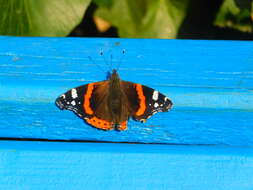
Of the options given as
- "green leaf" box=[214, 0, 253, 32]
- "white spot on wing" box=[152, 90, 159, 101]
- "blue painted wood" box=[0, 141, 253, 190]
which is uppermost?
"green leaf" box=[214, 0, 253, 32]

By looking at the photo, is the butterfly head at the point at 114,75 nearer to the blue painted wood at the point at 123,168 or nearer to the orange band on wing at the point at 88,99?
the orange band on wing at the point at 88,99

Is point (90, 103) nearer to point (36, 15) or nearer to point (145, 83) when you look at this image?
point (145, 83)

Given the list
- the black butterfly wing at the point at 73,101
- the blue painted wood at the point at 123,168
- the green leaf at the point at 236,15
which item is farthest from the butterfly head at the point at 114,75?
the green leaf at the point at 236,15

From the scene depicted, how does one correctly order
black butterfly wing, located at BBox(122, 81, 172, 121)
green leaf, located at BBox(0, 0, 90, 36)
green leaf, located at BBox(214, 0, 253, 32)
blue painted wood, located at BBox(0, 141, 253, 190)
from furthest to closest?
1. green leaf, located at BBox(214, 0, 253, 32)
2. green leaf, located at BBox(0, 0, 90, 36)
3. black butterfly wing, located at BBox(122, 81, 172, 121)
4. blue painted wood, located at BBox(0, 141, 253, 190)

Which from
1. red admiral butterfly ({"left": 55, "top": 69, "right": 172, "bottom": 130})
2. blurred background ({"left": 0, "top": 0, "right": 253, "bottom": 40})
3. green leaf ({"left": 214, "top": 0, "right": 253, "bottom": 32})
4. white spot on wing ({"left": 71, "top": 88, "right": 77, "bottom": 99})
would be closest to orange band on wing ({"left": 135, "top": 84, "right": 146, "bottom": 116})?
red admiral butterfly ({"left": 55, "top": 69, "right": 172, "bottom": 130})

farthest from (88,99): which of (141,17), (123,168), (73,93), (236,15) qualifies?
(236,15)

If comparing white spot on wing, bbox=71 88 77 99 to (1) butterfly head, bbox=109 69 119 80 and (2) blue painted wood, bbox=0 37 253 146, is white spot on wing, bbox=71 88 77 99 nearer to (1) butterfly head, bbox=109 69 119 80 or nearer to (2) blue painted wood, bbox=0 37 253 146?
(2) blue painted wood, bbox=0 37 253 146
